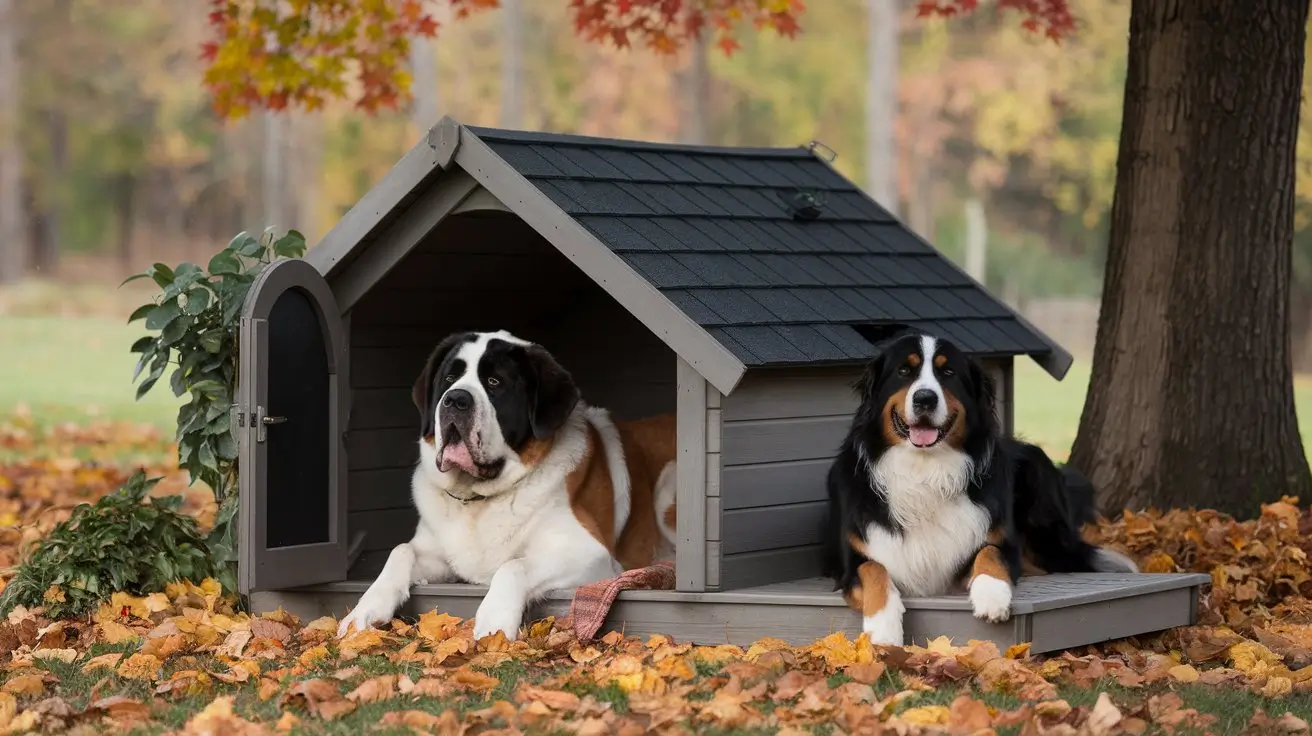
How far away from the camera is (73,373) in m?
24.0

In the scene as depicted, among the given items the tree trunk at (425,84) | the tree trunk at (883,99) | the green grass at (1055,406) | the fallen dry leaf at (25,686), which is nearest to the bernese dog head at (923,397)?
the fallen dry leaf at (25,686)

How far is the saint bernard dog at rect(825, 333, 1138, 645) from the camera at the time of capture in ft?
18.1

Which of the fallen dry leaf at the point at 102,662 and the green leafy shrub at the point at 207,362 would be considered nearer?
the fallen dry leaf at the point at 102,662

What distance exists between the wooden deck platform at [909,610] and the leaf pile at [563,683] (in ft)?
0.31

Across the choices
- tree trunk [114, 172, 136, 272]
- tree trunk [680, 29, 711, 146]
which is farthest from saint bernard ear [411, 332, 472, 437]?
tree trunk [114, 172, 136, 272]

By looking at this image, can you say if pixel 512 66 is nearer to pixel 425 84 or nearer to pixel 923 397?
pixel 425 84

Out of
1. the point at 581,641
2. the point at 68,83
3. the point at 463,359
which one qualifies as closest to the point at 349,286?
the point at 463,359

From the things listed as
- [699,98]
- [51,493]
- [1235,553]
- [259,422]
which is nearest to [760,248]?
[259,422]

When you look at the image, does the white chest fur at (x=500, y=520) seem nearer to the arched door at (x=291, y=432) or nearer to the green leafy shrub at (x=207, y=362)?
the arched door at (x=291, y=432)

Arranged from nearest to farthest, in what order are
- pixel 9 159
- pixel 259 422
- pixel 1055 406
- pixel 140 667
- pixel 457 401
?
pixel 140 667
pixel 457 401
pixel 259 422
pixel 1055 406
pixel 9 159

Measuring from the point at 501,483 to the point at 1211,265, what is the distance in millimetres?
3954

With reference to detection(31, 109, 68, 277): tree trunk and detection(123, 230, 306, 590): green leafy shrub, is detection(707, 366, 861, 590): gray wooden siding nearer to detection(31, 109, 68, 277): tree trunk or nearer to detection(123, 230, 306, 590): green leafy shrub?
detection(123, 230, 306, 590): green leafy shrub

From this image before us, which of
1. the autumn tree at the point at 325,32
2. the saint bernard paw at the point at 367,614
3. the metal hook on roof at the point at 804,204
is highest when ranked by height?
the autumn tree at the point at 325,32

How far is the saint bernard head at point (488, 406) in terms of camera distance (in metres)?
6.12
